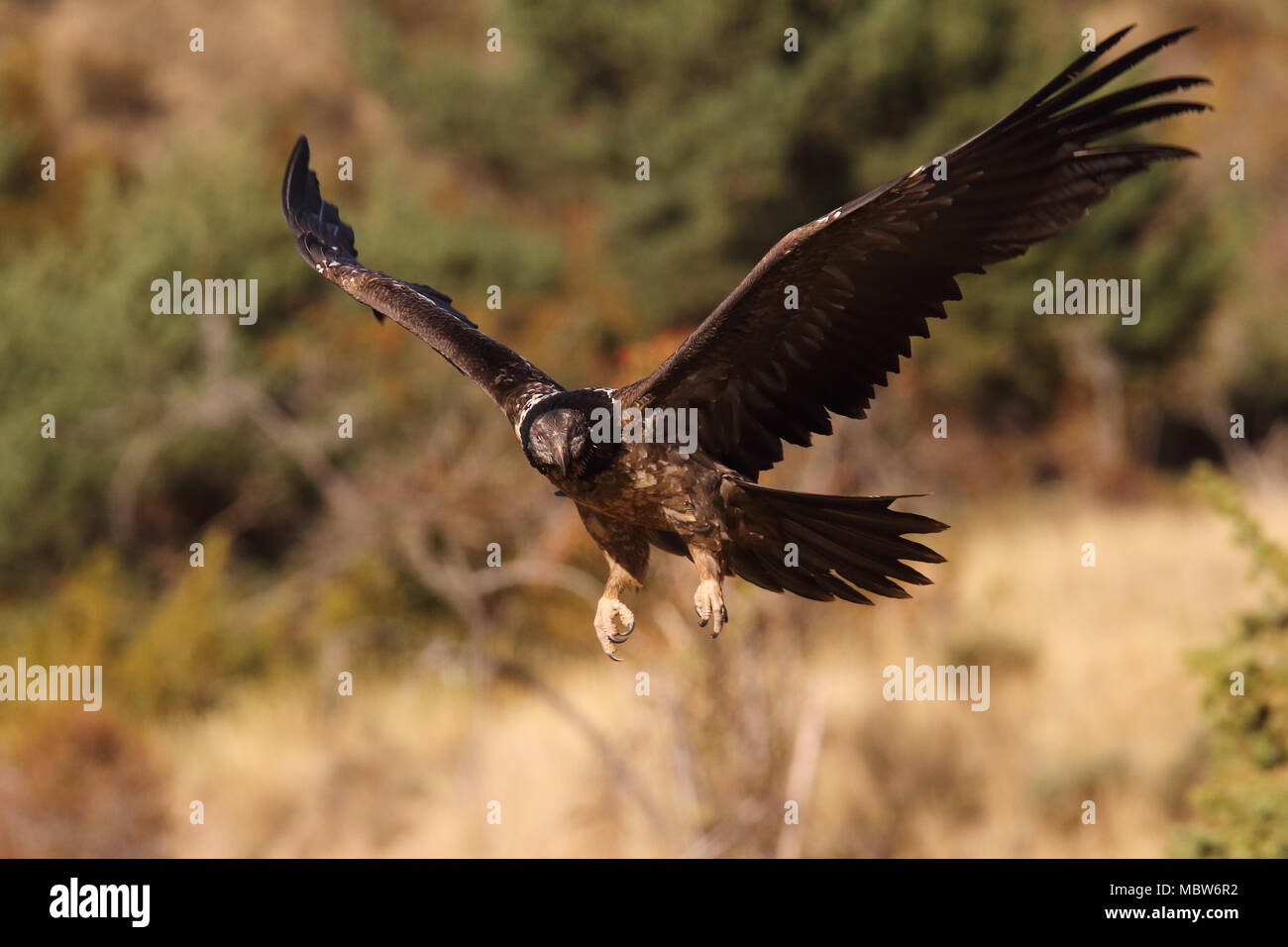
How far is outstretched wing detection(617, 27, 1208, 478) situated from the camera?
4.34 meters

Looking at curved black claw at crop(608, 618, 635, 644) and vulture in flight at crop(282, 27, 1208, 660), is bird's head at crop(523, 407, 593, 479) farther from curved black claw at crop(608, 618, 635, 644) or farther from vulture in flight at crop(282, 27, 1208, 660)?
curved black claw at crop(608, 618, 635, 644)

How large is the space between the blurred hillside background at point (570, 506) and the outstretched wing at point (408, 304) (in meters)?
3.35

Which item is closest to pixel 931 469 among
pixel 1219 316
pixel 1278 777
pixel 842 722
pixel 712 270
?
pixel 712 270

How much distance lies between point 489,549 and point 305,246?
834 cm

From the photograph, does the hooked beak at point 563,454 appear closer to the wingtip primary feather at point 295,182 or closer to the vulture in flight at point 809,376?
the vulture in flight at point 809,376

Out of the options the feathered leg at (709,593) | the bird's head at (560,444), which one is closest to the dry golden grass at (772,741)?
the feathered leg at (709,593)

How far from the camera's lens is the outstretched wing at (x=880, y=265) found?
14.3ft

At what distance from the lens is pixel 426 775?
1470cm

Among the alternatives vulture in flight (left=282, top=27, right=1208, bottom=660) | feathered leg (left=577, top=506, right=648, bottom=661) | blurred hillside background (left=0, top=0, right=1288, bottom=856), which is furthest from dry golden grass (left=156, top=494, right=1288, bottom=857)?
vulture in flight (left=282, top=27, right=1208, bottom=660)

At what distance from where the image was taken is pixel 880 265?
15.7 ft

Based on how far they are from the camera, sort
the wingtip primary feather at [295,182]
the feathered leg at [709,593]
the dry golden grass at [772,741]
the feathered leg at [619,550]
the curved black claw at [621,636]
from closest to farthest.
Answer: the feathered leg at [709,593], the curved black claw at [621,636], the feathered leg at [619,550], the wingtip primary feather at [295,182], the dry golden grass at [772,741]

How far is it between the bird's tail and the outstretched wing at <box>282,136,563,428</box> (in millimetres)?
893

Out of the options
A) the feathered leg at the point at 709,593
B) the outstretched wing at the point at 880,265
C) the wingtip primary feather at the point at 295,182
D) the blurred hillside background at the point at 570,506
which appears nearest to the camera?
the outstretched wing at the point at 880,265

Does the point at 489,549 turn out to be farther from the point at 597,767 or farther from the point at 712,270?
the point at 712,270
